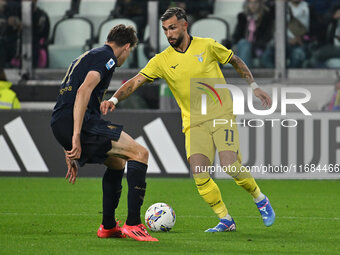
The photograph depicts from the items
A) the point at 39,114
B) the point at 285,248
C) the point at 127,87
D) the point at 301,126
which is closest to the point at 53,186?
the point at 39,114

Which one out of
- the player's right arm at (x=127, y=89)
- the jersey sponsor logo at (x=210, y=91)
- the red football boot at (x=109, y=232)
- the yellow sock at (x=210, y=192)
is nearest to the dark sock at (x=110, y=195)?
the red football boot at (x=109, y=232)

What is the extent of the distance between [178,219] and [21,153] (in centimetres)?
554

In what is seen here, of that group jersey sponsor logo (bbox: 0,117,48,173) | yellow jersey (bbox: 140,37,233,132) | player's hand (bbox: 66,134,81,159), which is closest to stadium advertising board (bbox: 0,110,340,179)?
jersey sponsor logo (bbox: 0,117,48,173)

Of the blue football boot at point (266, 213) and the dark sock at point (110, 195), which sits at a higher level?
the dark sock at point (110, 195)

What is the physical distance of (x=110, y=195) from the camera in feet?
23.3

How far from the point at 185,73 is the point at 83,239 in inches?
72.9

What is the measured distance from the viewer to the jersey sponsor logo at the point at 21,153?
13.5 meters

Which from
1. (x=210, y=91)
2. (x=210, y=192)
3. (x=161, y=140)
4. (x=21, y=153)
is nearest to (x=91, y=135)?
(x=210, y=192)

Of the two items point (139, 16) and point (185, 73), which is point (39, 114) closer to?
point (139, 16)

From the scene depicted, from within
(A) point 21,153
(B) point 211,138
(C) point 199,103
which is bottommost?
(A) point 21,153

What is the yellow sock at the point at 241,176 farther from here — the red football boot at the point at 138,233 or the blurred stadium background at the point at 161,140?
the red football boot at the point at 138,233

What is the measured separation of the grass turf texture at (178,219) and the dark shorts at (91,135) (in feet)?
2.37

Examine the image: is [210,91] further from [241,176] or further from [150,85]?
[150,85]

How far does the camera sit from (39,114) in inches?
538
